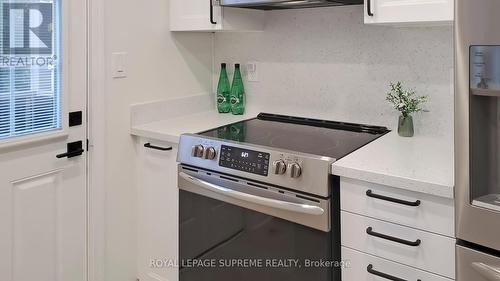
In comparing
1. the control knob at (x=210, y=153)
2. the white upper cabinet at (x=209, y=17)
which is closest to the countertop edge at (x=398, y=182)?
the control knob at (x=210, y=153)

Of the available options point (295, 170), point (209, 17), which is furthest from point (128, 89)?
point (295, 170)

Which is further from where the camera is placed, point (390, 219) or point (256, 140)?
point (256, 140)

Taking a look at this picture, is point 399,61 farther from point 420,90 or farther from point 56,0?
point 56,0

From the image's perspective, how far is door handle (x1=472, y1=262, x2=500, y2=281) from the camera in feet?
3.59

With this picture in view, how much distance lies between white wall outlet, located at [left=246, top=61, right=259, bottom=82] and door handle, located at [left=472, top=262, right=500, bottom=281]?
158 centimetres

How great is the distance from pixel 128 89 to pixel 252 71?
72cm

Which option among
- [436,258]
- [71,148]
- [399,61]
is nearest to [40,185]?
[71,148]

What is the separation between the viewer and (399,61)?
1.96 meters

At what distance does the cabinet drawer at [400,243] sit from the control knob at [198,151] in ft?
2.11

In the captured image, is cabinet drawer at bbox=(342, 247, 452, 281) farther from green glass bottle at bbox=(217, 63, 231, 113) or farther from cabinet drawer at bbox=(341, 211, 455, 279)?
green glass bottle at bbox=(217, 63, 231, 113)

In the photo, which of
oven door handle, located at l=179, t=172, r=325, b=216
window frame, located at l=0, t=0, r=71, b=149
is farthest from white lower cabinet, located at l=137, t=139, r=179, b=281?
window frame, located at l=0, t=0, r=71, b=149

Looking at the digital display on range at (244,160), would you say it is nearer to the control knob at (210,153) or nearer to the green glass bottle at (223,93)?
the control knob at (210,153)

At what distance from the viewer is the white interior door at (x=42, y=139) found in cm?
166

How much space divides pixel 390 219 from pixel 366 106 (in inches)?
31.3
